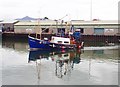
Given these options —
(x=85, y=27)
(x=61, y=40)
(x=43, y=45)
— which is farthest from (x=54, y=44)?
(x=85, y=27)

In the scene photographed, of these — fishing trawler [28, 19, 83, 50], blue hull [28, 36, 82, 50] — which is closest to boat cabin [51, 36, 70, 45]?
fishing trawler [28, 19, 83, 50]

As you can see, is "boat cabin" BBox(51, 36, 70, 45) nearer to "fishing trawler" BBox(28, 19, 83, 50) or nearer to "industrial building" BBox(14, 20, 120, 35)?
"fishing trawler" BBox(28, 19, 83, 50)

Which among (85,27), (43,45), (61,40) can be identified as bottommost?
(43,45)

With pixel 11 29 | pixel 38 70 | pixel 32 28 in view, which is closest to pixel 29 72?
pixel 38 70

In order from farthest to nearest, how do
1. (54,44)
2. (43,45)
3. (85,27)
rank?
(85,27), (54,44), (43,45)

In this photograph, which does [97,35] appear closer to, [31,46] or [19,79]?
[31,46]

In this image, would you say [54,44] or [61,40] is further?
[61,40]

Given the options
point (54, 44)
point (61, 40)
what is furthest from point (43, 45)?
point (61, 40)

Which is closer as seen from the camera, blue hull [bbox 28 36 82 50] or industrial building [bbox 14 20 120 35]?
blue hull [bbox 28 36 82 50]

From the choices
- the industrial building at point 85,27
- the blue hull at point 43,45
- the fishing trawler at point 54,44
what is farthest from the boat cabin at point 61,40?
the industrial building at point 85,27

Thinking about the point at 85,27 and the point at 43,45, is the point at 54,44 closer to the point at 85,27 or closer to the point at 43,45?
the point at 43,45

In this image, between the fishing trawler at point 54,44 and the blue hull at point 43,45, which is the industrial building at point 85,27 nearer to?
the fishing trawler at point 54,44

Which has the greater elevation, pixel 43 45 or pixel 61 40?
pixel 61 40

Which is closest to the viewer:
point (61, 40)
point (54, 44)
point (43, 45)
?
point (43, 45)
